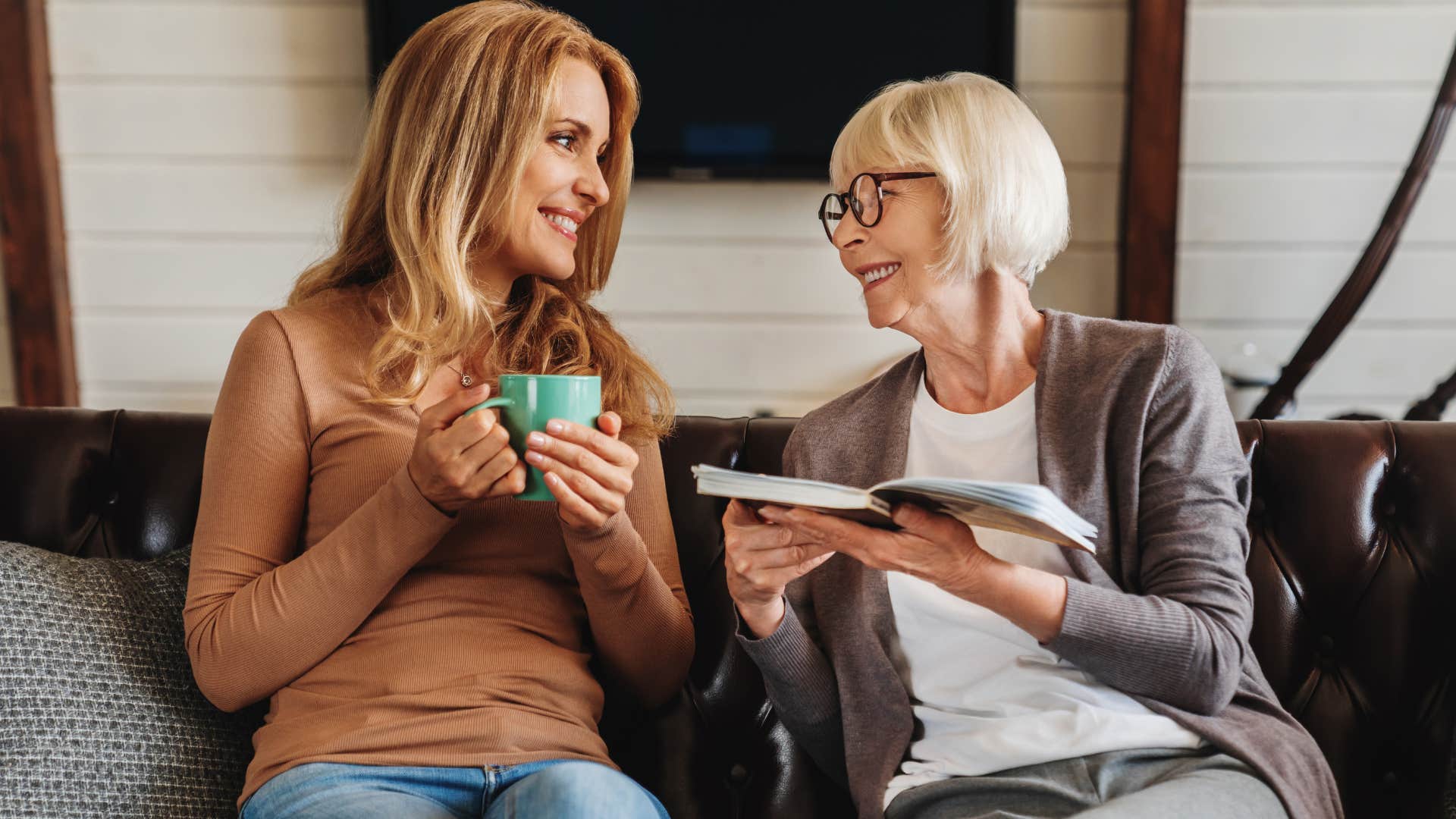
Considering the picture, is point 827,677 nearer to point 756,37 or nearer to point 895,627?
point 895,627

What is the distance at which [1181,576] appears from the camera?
40.2 inches

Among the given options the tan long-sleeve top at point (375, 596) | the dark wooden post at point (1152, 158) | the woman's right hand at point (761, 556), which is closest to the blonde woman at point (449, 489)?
the tan long-sleeve top at point (375, 596)

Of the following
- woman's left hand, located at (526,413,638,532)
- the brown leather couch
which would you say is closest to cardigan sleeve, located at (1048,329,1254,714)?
the brown leather couch

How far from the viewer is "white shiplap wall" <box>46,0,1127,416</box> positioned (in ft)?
8.27

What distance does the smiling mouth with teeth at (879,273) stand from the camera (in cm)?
124

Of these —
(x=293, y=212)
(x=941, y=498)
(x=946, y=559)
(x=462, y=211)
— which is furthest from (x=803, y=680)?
(x=293, y=212)

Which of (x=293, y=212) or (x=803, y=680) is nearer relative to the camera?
(x=803, y=680)

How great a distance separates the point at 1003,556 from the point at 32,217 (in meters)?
2.40

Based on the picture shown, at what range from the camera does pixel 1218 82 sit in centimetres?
248

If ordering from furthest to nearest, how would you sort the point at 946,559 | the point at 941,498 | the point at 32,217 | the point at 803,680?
the point at 32,217 < the point at 803,680 < the point at 946,559 < the point at 941,498

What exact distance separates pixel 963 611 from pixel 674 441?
44cm

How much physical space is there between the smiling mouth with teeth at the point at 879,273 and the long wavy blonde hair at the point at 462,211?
11.4 inches

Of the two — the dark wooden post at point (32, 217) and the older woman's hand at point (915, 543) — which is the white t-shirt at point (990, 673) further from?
the dark wooden post at point (32, 217)

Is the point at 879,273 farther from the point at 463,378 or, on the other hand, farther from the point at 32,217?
the point at 32,217
